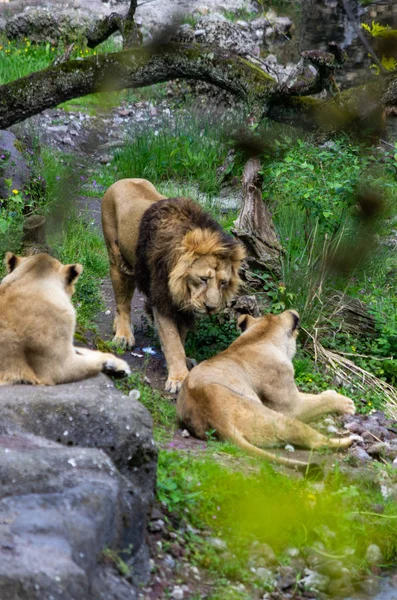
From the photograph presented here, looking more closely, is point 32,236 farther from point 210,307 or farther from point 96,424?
point 96,424

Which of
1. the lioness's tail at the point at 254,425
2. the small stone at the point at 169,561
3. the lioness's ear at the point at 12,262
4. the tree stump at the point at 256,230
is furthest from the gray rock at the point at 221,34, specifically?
the small stone at the point at 169,561

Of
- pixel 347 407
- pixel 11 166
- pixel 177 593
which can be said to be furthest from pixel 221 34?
pixel 177 593

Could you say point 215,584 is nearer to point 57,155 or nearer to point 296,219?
point 296,219

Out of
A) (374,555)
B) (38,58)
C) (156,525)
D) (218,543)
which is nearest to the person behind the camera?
(156,525)

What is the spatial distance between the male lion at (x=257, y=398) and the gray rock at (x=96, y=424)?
127cm

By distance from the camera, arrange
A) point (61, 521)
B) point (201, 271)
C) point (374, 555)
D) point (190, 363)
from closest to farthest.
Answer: point (61, 521) → point (374, 555) → point (201, 271) → point (190, 363)

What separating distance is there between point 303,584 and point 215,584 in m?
0.56

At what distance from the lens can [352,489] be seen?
525cm

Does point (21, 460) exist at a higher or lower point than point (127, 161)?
higher

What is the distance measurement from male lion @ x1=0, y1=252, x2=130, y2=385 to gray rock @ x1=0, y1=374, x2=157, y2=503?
0.48m

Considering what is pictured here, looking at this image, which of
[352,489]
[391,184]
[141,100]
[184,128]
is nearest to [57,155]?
[184,128]

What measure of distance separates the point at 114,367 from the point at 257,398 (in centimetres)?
125

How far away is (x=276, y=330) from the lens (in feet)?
23.6

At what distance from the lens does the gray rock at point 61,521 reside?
3.31 meters
